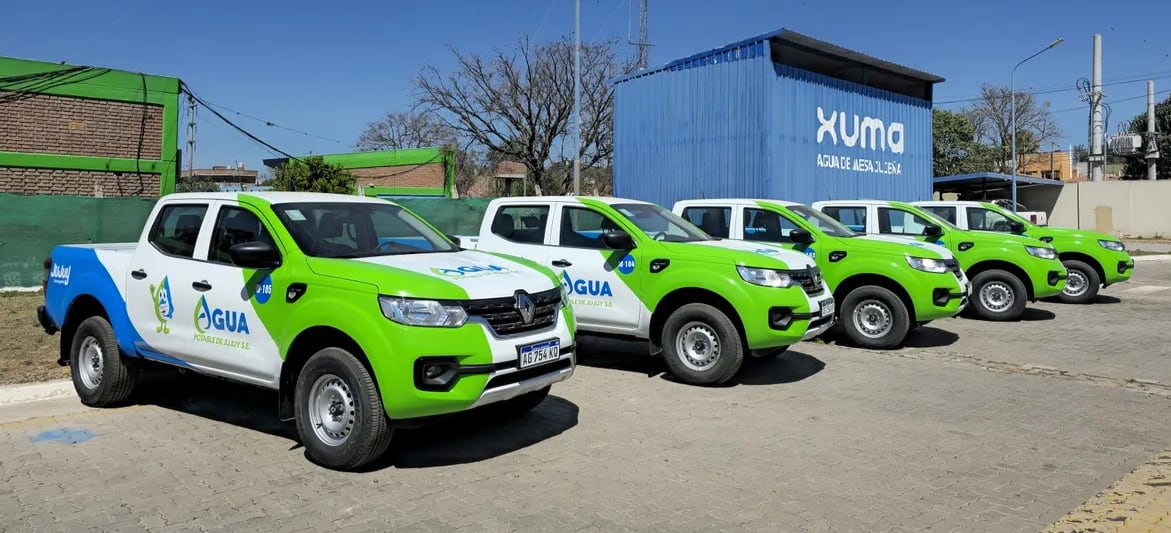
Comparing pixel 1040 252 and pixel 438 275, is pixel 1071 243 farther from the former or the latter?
pixel 438 275

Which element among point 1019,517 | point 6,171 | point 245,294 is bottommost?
point 1019,517

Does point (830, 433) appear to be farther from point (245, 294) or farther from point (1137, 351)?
point (1137, 351)

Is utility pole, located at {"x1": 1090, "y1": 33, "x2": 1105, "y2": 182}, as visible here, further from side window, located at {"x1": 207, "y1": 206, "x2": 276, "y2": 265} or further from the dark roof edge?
side window, located at {"x1": 207, "y1": 206, "x2": 276, "y2": 265}

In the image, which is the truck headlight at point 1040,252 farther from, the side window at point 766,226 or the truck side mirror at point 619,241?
the truck side mirror at point 619,241

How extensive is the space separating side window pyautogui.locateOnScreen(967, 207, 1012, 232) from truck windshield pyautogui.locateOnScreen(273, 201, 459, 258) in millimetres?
9733

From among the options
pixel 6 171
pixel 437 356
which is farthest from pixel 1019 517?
pixel 6 171

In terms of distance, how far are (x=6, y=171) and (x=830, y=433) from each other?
18.9 metres

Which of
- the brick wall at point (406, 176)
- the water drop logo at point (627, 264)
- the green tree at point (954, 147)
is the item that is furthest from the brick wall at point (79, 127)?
the green tree at point (954, 147)

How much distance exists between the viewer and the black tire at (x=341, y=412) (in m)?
4.83

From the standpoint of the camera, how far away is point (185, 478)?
16.5 ft

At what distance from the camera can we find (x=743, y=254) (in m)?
7.56

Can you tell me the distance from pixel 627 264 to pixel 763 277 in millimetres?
1327

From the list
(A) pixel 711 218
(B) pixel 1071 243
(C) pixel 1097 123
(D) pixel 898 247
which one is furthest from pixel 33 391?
(C) pixel 1097 123

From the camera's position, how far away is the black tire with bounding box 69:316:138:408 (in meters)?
6.43
